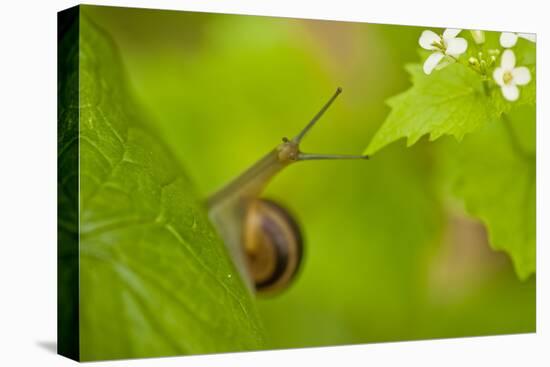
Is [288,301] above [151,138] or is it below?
below

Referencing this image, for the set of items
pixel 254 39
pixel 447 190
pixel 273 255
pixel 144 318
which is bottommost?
pixel 144 318

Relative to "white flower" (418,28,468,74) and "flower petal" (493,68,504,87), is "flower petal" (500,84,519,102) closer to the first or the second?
"flower petal" (493,68,504,87)

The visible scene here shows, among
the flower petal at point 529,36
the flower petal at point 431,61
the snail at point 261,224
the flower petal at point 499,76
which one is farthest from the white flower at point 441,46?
the snail at point 261,224

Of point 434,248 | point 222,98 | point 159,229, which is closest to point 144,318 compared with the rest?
point 159,229

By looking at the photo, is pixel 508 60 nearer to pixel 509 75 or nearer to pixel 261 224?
pixel 509 75

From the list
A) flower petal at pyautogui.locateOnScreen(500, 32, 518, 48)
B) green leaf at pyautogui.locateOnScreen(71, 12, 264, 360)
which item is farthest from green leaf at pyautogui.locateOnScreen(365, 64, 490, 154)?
green leaf at pyautogui.locateOnScreen(71, 12, 264, 360)

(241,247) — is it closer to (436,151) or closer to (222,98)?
(222,98)
